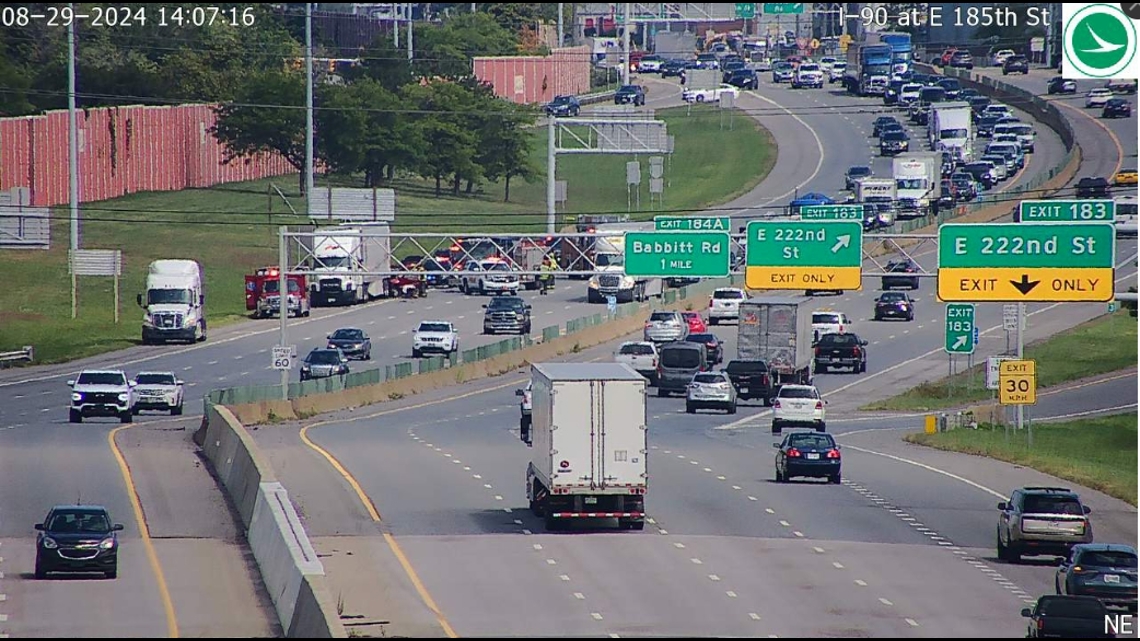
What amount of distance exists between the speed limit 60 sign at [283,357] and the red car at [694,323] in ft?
86.5

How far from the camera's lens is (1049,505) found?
35.4m

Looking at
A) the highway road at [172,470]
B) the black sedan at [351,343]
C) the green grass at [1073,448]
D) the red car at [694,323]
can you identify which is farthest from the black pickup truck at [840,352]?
the black sedan at [351,343]

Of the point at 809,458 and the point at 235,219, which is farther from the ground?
the point at 235,219

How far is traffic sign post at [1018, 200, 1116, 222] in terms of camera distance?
164 feet

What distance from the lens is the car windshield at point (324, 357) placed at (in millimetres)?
68188

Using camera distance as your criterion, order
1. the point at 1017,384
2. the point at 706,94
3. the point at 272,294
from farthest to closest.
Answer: the point at 706,94 < the point at 272,294 < the point at 1017,384

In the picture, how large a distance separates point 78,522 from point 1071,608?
672 inches

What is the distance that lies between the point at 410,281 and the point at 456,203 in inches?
1086

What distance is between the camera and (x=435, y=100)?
132m

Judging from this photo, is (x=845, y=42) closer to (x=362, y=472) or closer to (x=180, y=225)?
(x=180, y=225)

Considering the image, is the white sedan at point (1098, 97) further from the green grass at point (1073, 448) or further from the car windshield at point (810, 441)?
the car windshield at point (810, 441)

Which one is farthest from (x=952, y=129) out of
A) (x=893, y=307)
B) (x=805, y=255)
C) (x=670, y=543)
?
(x=670, y=543)

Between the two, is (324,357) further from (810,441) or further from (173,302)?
(810,441)

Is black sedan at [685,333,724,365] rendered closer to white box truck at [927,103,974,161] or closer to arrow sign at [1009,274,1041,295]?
arrow sign at [1009,274,1041,295]
